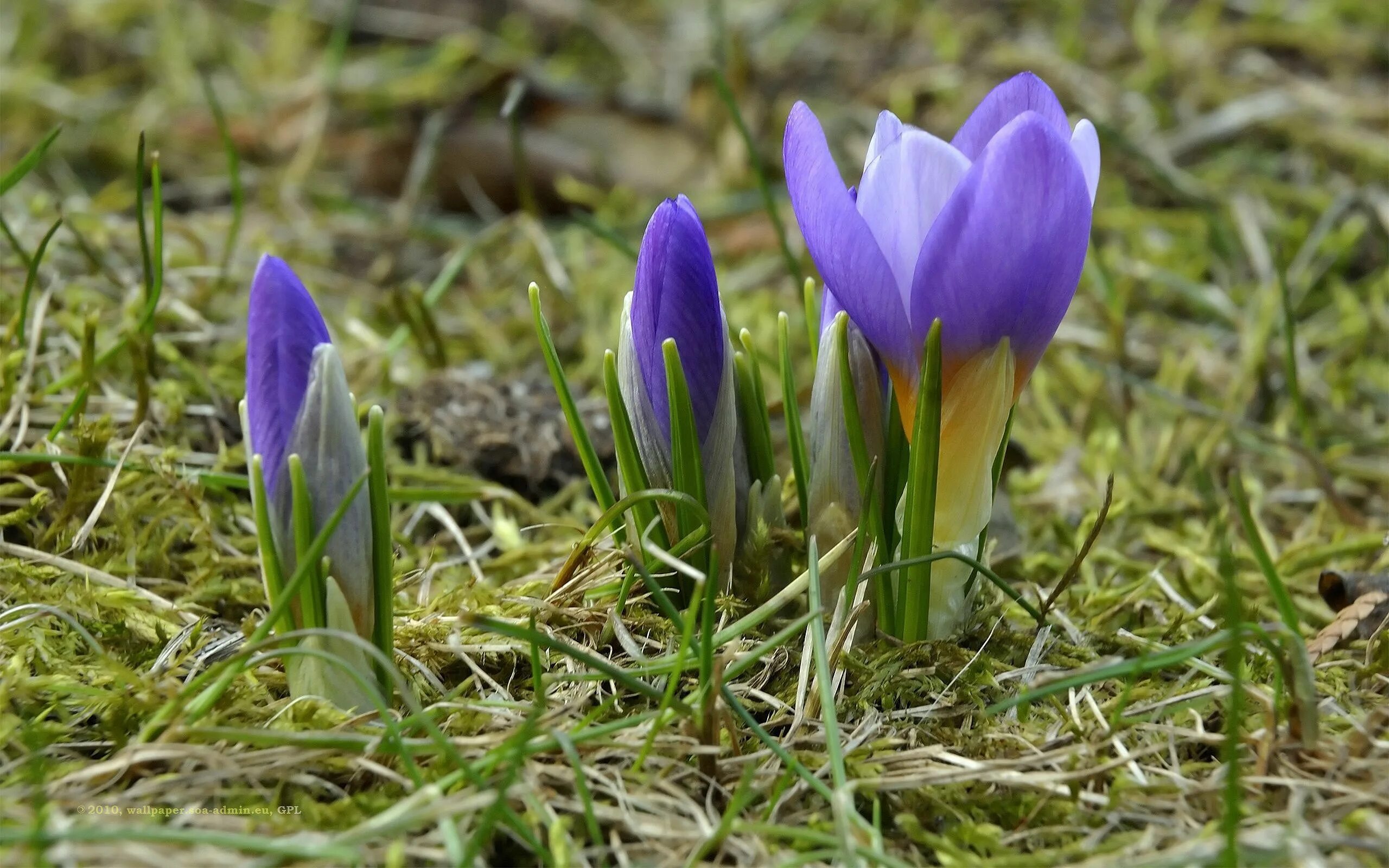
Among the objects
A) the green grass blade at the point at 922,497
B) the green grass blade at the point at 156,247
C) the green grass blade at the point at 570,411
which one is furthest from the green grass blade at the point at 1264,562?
the green grass blade at the point at 156,247

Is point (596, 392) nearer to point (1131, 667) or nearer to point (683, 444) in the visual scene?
point (683, 444)

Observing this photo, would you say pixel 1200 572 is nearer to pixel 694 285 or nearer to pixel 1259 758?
pixel 1259 758

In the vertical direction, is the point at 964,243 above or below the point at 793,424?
above

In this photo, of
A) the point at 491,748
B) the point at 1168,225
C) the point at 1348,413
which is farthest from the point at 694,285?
the point at 1168,225

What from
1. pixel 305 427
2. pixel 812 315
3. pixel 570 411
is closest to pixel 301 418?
pixel 305 427

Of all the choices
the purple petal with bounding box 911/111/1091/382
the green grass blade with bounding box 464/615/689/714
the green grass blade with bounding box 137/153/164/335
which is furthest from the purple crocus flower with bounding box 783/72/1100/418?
the green grass blade with bounding box 137/153/164/335

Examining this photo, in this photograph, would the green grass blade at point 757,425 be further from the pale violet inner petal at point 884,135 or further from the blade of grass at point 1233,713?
the blade of grass at point 1233,713
